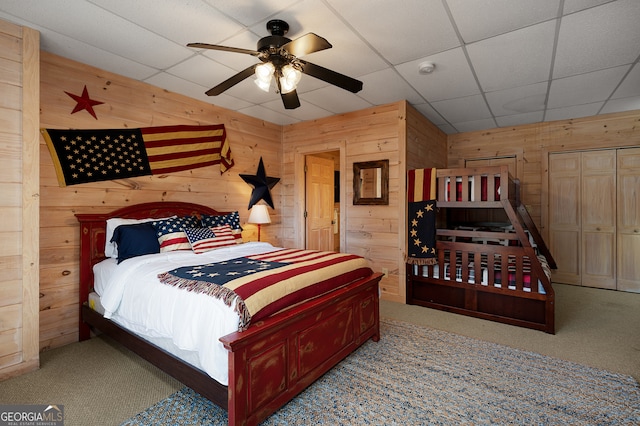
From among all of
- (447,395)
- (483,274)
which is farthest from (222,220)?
(483,274)

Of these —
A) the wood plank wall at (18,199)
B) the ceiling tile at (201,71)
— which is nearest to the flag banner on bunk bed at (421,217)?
the ceiling tile at (201,71)

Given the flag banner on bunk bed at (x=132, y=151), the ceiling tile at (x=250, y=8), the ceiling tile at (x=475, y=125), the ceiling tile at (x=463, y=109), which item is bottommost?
the flag banner on bunk bed at (x=132, y=151)

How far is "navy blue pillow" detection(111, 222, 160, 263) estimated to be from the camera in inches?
108

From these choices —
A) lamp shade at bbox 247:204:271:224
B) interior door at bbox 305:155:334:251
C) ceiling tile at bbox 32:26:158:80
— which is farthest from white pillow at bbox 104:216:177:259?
interior door at bbox 305:155:334:251

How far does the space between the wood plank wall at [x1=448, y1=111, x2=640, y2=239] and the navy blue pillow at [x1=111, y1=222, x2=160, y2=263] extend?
16.8ft

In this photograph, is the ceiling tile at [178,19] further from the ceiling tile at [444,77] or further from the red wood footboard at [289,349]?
the red wood footboard at [289,349]

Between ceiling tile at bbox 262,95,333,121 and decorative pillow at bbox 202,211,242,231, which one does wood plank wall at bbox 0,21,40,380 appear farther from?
ceiling tile at bbox 262,95,333,121

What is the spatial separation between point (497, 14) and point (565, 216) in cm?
409

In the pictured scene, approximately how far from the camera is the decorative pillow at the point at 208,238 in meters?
3.11

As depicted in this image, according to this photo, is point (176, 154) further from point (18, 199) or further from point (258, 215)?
point (18, 199)

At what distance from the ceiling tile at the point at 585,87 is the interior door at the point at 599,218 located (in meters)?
Result: 1.22

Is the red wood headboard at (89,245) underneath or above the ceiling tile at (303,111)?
underneath

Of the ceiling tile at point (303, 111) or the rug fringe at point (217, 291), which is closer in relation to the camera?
the rug fringe at point (217, 291)
